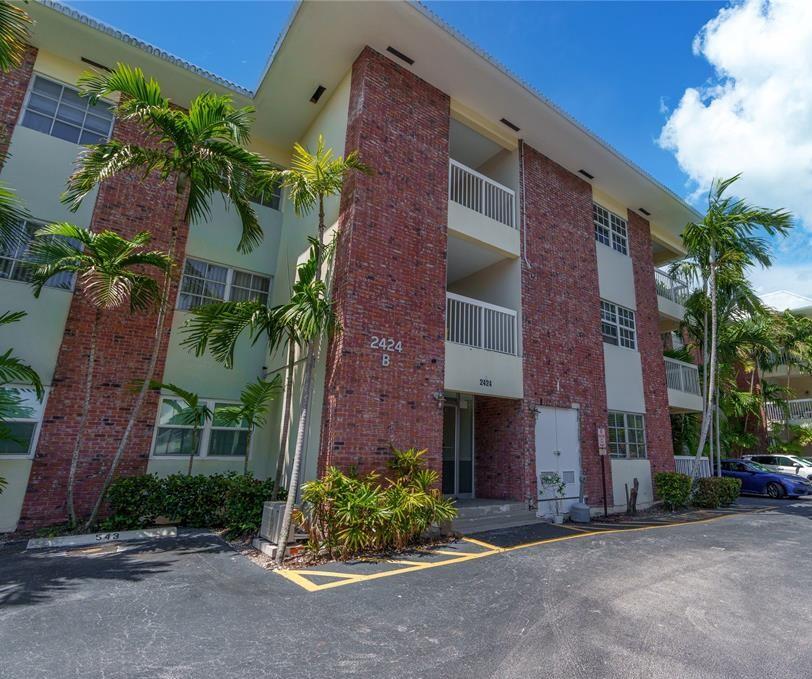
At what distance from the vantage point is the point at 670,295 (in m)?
16.7

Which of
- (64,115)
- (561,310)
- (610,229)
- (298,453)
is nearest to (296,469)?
(298,453)

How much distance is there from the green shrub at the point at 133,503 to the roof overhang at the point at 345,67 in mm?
8958

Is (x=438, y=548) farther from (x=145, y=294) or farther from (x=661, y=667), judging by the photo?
(x=145, y=294)

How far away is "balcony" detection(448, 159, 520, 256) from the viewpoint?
10.2 m

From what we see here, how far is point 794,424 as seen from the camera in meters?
22.7

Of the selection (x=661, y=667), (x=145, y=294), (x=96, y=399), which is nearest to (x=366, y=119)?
(x=145, y=294)

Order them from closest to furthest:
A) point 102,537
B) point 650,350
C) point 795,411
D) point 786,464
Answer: point 102,537 < point 650,350 < point 786,464 < point 795,411

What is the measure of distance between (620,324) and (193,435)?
12.7 m

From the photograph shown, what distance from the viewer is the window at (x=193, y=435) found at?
8883 mm

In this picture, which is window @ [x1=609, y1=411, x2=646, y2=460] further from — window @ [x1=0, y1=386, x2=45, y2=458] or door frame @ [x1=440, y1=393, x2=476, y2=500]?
window @ [x1=0, y1=386, x2=45, y2=458]

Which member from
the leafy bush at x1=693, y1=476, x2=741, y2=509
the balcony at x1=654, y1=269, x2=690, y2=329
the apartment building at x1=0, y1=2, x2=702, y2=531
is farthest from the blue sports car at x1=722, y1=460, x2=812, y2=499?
the apartment building at x1=0, y1=2, x2=702, y2=531

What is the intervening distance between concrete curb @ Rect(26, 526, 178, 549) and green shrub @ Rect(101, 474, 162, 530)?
24 cm

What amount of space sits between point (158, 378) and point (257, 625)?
21.6 ft

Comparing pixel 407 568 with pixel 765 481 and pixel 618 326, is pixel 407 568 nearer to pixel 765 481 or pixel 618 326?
pixel 618 326
